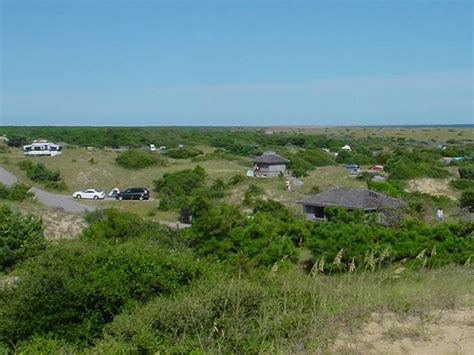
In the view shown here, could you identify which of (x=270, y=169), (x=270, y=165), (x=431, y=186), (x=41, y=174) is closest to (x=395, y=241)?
(x=431, y=186)

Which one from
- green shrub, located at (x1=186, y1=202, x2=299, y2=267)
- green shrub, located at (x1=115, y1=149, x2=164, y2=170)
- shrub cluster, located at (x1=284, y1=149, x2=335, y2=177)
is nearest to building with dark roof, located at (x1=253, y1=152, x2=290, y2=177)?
shrub cluster, located at (x1=284, y1=149, x2=335, y2=177)

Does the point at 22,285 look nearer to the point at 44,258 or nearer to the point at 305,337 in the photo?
the point at 44,258

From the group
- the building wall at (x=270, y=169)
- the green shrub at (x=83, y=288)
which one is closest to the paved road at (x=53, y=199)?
the building wall at (x=270, y=169)

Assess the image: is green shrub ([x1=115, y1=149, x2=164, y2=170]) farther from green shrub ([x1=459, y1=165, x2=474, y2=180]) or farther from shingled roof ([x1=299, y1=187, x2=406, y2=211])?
green shrub ([x1=459, y1=165, x2=474, y2=180])

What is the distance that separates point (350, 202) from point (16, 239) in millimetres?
18713

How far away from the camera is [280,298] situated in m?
6.57

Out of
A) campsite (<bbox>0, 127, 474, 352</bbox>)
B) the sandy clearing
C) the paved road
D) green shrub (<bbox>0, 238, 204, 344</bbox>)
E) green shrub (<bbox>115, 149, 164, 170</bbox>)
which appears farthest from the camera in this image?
green shrub (<bbox>115, 149, 164, 170</bbox>)

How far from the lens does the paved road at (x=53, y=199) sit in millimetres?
42969

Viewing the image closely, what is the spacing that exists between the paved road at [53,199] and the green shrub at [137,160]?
11.1 metres

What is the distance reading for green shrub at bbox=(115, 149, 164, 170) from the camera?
62875 mm

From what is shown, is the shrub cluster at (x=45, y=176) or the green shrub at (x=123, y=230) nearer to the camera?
the green shrub at (x=123, y=230)

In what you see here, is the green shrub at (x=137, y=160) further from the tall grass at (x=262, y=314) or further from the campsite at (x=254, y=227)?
the tall grass at (x=262, y=314)

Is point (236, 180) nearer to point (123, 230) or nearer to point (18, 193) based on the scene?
point (18, 193)

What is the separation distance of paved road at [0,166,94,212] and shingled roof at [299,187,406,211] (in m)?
16.4
